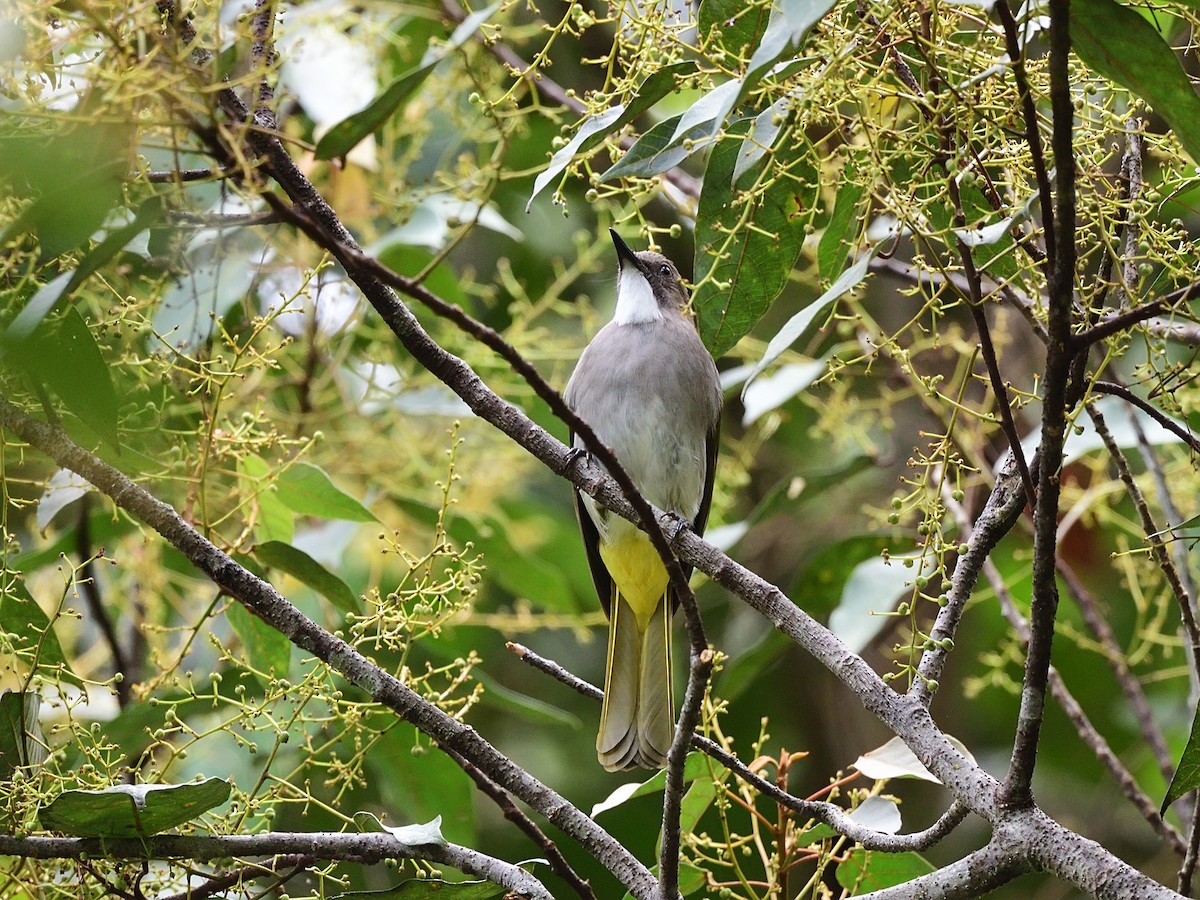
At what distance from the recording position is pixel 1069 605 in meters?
5.55

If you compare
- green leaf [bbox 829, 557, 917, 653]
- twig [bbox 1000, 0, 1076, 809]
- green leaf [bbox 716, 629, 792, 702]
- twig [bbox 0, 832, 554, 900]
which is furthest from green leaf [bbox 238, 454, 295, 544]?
twig [bbox 1000, 0, 1076, 809]

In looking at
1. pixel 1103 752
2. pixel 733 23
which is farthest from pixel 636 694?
pixel 733 23

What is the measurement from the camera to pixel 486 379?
195 inches

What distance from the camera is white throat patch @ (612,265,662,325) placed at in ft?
15.5

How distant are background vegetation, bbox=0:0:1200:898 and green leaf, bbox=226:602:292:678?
12 millimetres

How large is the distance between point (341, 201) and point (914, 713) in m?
3.26

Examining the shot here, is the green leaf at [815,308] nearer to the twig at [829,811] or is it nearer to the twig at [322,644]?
the twig at [829,811]

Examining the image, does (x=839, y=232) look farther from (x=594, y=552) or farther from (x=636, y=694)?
(x=594, y=552)

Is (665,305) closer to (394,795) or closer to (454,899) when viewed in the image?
(394,795)

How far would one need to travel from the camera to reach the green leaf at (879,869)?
2668 millimetres

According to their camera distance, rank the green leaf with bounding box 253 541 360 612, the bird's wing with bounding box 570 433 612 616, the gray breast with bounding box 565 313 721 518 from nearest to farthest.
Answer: the green leaf with bounding box 253 541 360 612 → the gray breast with bounding box 565 313 721 518 → the bird's wing with bounding box 570 433 612 616

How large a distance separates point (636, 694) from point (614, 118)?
6.68ft

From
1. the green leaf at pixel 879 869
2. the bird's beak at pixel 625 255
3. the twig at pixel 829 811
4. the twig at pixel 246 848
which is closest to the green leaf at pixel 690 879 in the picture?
the green leaf at pixel 879 869

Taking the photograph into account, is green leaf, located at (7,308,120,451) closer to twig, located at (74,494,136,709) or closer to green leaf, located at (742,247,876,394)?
green leaf, located at (742,247,876,394)
